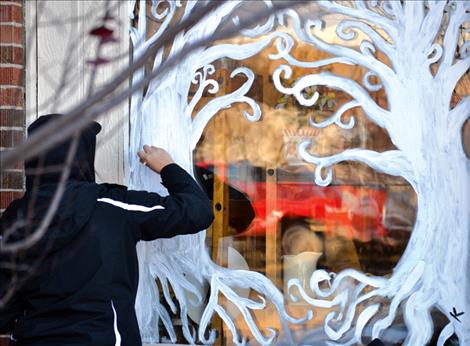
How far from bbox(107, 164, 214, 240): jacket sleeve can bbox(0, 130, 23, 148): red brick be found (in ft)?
3.37

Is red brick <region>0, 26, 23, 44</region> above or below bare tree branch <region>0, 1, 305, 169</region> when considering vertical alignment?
above

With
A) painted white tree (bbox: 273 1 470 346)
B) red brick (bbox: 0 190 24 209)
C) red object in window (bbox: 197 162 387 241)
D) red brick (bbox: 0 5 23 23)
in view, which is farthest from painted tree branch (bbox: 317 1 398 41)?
red brick (bbox: 0 190 24 209)

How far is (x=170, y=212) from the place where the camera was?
3.56 metres

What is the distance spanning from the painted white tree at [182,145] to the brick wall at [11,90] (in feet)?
1.90

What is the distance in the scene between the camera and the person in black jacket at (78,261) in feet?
10.7

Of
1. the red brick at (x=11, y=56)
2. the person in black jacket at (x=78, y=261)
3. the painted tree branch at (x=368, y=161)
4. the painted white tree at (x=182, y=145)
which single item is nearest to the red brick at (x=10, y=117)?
the red brick at (x=11, y=56)

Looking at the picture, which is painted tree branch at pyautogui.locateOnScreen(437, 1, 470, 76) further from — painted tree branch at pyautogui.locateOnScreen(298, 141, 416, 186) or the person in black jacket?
the person in black jacket

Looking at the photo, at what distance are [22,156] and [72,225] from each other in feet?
5.32

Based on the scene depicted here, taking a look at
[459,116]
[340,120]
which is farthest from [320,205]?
[459,116]

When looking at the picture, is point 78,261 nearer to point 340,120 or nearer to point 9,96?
point 9,96

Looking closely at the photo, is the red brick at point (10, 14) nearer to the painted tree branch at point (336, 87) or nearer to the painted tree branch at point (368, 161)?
the painted tree branch at point (336, 87)

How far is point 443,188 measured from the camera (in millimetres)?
4383

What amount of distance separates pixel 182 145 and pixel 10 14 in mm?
1101

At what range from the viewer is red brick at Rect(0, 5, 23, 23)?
4.39 metres
